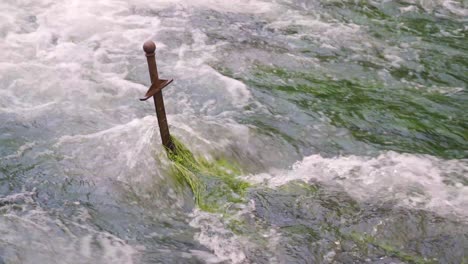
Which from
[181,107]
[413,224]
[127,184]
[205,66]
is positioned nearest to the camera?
[413,224]

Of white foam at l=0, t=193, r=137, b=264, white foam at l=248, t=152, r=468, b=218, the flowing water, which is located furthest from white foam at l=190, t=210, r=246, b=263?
white foam at l=248, t=152, r=468, b=218

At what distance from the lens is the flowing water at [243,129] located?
13.4 ft

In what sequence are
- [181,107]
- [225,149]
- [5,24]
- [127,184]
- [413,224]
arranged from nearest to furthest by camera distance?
[413,224] → [127,184] → [225,149] → [181,107] → [5,24]

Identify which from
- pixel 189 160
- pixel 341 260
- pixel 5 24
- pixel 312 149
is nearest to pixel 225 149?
pixel 189 160

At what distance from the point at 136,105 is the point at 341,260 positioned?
302 cm

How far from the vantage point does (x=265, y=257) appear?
3908 mm

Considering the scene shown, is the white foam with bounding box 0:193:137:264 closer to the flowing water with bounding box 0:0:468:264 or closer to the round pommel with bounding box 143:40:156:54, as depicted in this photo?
the flowing water with bounding box 0:0:468:264

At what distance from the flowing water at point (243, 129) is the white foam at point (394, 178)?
0.7 inches

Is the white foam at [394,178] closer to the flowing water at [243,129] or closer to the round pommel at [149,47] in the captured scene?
the flowing water at [243,129]

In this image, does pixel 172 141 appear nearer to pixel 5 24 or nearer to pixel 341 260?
pixel 341 260

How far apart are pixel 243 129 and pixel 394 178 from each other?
1578 mm

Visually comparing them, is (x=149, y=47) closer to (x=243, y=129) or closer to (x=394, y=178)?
(x=243, y=129)

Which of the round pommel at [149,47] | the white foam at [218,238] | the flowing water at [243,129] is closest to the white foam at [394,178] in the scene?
the flowing water at [243,129]

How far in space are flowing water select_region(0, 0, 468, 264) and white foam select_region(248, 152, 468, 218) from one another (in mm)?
18
